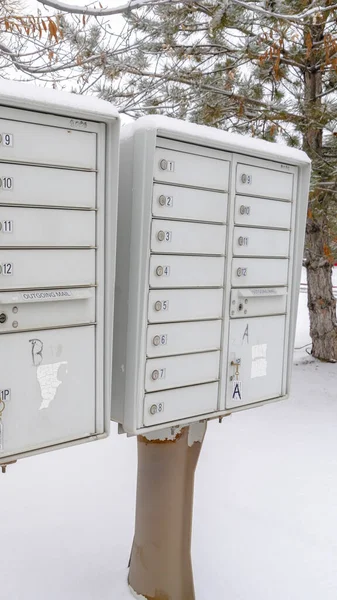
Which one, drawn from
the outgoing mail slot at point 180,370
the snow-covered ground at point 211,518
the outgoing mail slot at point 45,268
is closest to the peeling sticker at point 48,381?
the outgoing mail slot at point 45,268

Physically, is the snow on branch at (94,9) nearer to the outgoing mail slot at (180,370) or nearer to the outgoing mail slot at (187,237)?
the outgoing mail slot at (187,237)

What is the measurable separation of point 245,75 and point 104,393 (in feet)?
16.6

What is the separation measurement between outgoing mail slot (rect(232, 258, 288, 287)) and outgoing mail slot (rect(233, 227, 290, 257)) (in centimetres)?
3

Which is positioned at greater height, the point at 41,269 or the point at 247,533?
the point at 41,269

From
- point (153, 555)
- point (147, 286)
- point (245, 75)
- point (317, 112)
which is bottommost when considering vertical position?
point (153, 555)

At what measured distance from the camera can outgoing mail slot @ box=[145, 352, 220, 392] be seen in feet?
7.64

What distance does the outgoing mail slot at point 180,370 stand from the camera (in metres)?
2.33

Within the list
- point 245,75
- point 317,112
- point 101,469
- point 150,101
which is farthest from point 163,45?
point 101,469

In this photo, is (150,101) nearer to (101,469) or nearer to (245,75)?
(245,75)

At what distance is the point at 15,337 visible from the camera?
1948 millimetres

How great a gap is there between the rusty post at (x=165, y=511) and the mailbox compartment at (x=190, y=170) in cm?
117

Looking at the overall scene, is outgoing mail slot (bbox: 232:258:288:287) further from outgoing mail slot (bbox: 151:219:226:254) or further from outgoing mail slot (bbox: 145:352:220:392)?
outgoing mail slot (bbox: 145:352:220:392)

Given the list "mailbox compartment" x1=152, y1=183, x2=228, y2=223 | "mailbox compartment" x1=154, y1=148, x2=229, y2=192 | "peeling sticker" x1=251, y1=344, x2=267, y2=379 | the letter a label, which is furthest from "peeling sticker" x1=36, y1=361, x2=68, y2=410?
"peeling sticker" x1=251, y1=344, x2=267, y2=379

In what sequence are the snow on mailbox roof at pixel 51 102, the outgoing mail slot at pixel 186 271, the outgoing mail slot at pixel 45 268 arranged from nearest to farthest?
1. the snow on mailbox roof at pixel 51 102
2. the outgoing mail slot at pixel 45 268
3. the outgoing mail slot at pixel 186 271
